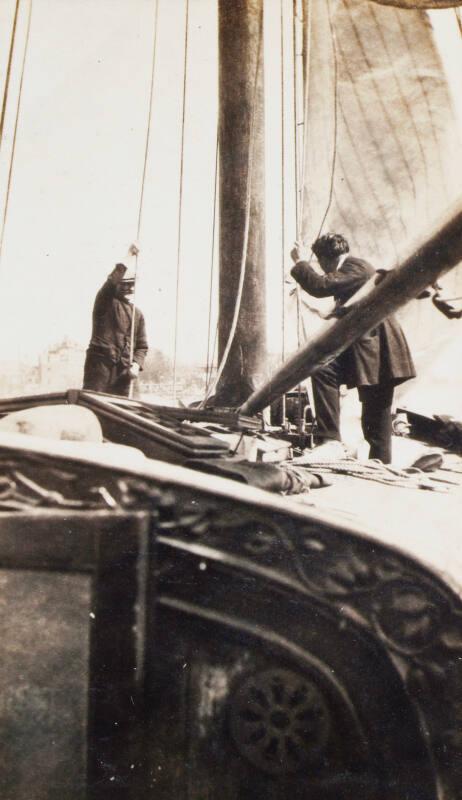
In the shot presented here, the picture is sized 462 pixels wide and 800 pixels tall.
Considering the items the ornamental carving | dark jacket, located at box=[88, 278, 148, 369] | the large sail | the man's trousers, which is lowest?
the ornamental carving

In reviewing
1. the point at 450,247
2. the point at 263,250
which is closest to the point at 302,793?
the point at 450,247

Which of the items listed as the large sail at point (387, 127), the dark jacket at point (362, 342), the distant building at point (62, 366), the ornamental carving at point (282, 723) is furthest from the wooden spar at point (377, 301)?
the large sail at point (387, 127)

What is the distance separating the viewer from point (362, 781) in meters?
0.81

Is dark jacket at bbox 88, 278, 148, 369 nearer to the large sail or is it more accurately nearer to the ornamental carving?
the large sail

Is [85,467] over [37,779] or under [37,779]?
over

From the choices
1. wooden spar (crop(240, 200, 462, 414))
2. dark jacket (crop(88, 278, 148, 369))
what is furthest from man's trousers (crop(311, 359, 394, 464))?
dark jacket (crop(88, 278, 148, 369))

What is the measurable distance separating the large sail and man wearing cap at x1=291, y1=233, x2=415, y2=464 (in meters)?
1.77

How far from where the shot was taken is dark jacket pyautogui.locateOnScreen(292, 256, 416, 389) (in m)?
2.49

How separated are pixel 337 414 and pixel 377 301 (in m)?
0.97

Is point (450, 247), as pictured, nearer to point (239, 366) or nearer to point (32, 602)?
point (32, 602)

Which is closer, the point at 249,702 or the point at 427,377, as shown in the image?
the point at 249,702

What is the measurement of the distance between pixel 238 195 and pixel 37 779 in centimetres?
262

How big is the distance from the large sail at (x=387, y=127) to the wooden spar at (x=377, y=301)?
7.75ft

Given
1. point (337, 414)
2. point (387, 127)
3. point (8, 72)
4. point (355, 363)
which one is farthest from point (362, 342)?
point (387, 127)
